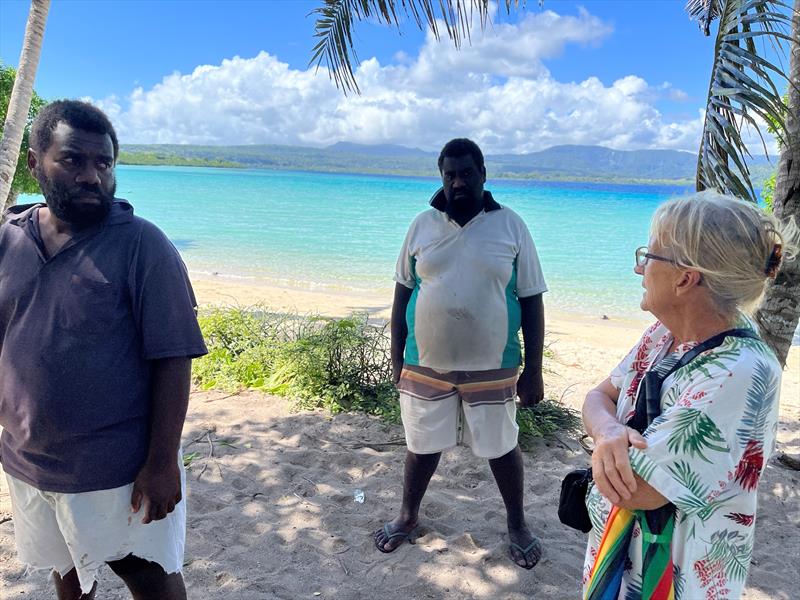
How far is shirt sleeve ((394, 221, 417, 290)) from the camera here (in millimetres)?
3129

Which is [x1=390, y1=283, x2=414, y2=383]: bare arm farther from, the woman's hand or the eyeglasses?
the woman's hand

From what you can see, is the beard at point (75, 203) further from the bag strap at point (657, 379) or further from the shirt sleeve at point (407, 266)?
the bag strap at point (657, 379)

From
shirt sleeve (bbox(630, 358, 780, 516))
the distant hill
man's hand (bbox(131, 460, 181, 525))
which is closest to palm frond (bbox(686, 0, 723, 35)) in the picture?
shirt sleeve (bbox(630, 358, 780, 516))

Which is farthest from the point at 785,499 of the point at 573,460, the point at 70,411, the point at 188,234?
the point at 188,234

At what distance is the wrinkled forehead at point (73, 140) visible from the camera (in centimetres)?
188

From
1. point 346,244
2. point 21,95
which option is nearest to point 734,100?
point 21,95

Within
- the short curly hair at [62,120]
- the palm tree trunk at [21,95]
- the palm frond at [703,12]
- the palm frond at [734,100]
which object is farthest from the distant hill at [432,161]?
the short curly hair at [62,120]

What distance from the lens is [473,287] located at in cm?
291

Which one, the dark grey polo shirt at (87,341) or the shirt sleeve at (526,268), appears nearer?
the dark grey polo shirt at (87,341)

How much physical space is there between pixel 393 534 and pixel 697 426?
7.48ft

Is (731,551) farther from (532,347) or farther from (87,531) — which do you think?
(87,531)

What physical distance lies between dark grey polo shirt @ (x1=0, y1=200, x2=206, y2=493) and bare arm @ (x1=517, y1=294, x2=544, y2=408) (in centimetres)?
172

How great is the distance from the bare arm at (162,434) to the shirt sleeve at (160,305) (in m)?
0.06

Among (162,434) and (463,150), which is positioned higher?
(463,150)
